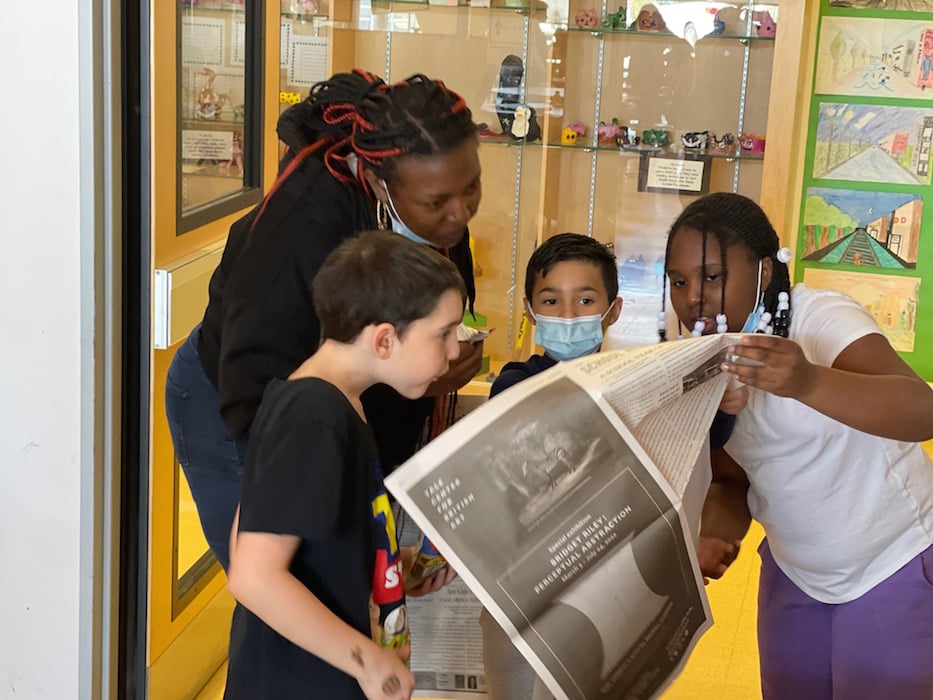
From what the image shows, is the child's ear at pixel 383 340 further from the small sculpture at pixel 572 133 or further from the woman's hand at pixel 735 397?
the small sculpture at pixel 572 133

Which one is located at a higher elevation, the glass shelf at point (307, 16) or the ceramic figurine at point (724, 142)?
the glass shelf at point (307, 16)

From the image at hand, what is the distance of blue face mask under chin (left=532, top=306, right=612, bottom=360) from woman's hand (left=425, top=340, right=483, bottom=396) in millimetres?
103

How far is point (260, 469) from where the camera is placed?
1.05 metres

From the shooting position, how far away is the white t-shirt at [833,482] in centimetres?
134

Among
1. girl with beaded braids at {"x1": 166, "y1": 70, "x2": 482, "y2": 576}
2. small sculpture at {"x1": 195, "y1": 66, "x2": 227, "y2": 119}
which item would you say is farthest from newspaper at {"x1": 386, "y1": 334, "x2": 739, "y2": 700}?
small sculpture at {"x1": 195, "y1": 66, "x2": 227, "y2": 119}

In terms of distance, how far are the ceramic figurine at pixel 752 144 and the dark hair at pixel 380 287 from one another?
1.98 metres

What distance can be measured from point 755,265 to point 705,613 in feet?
1.37

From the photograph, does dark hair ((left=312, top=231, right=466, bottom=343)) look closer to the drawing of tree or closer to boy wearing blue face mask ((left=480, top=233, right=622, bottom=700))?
boy wearing blue face mask ((left=480, top=233, right=622, bottom=700))

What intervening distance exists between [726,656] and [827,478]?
1079 mm

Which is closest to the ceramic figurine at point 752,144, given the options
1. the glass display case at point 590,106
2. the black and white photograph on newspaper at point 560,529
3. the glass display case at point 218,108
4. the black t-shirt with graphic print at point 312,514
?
the glass display case at point 590,106

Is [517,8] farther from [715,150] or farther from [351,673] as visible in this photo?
[351,673]

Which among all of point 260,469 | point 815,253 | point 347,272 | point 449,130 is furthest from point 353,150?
point 815,253

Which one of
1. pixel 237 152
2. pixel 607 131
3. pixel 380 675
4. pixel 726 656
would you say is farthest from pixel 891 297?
pixel 380 675

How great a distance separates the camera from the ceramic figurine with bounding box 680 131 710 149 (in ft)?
9.78
